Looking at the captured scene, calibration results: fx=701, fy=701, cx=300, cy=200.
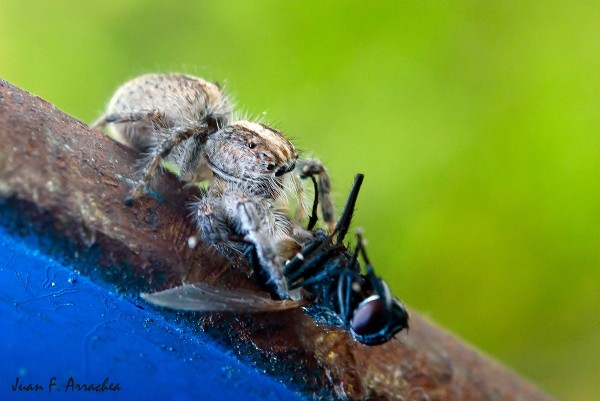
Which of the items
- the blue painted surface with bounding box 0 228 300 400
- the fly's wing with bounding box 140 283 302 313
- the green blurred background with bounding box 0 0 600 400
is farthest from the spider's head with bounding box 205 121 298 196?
the green blurred background with bounding box 0 0 600 400

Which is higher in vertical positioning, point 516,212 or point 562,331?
point 516,212

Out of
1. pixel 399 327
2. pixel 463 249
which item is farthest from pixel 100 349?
pixel 463 249

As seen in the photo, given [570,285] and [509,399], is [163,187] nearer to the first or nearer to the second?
[509,399]

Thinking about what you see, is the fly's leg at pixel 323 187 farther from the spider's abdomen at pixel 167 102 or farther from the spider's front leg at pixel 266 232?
the spider's abdomen at pixel 167 102

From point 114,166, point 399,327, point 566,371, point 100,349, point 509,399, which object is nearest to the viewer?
point 100,349

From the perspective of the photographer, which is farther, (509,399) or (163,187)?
(509,399)

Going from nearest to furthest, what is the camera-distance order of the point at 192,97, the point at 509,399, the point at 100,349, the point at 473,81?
the point at 100,349
the point at 509,399
the point at 192,97
the point at 473,81

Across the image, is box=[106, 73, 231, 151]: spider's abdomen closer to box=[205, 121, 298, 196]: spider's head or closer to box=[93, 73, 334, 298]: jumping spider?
box=[93, 73, 334, 298]: jumping spider

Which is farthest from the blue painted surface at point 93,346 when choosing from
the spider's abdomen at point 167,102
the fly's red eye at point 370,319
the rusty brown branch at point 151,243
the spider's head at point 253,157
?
the spider's abdomen at point 167,102
